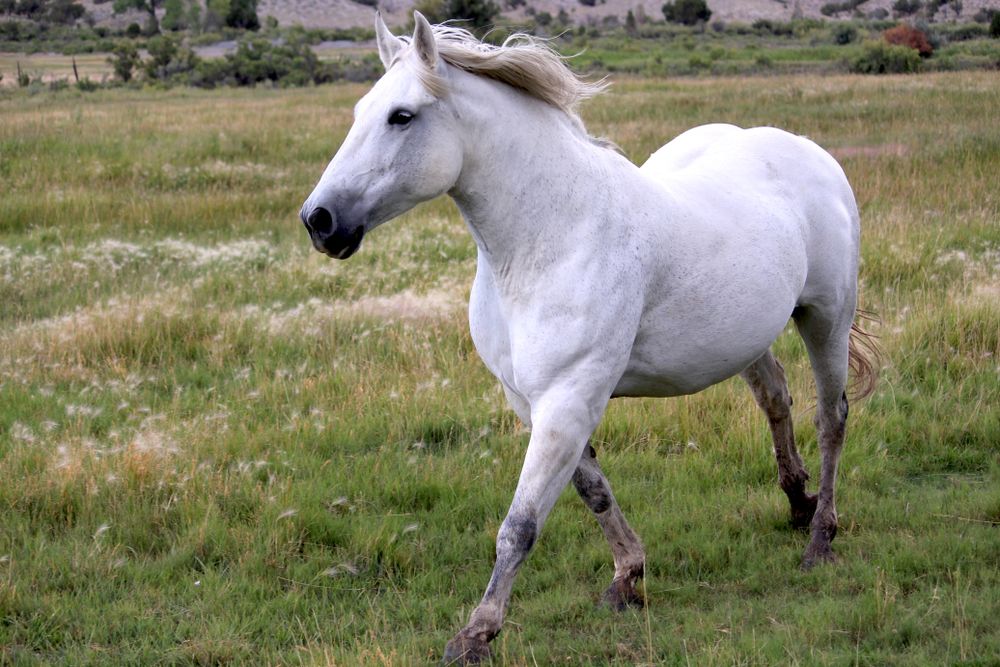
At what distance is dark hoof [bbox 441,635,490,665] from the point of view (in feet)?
12.2

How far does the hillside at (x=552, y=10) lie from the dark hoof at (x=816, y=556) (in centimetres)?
9018

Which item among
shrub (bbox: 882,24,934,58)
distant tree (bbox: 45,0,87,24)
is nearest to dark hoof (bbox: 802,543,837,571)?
shrub (bbox: 882,24,934,58)

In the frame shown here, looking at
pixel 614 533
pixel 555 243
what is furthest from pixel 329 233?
pixel 614 533

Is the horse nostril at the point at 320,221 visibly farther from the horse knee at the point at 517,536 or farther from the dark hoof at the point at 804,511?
the dark hoof at the point at 804,511

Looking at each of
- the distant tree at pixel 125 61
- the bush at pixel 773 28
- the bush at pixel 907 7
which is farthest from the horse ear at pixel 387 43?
the bush at pixel 907 7

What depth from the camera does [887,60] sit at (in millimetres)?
36594

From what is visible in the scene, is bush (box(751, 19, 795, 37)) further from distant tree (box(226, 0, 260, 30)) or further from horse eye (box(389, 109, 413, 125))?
horse eye (box(389, 109, 413, 125))

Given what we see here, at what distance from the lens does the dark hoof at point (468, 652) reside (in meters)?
3.71

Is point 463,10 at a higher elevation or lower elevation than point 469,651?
lower

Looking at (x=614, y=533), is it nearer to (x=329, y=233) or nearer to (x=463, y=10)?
(x=329, y=233)

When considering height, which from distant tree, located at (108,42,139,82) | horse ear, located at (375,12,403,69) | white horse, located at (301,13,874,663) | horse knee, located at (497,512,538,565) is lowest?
distant tree, located at (108,42,139,82)

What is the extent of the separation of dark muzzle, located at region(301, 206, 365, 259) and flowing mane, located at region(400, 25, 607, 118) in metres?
0.57

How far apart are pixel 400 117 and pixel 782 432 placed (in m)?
2.87

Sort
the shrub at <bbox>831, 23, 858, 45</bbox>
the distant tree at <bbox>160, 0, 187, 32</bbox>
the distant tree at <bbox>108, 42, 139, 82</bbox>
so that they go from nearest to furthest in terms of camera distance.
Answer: the distant tree at <bbox>108, 42, 139, 82</bbox>, the shrub at <bbox>831, 23, 858, 45</bbox>, the distant tree at <bbox>160, 0, 187, 32</bbox>
